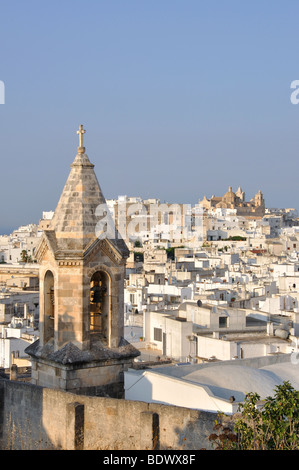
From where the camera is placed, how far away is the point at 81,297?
9438 millimetres

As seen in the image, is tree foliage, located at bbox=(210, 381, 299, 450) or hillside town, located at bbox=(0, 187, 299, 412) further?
hillside town, located at bbox=(0, 187, 299, 412)

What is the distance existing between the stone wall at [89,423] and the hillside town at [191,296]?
1062mm

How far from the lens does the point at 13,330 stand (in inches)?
1003

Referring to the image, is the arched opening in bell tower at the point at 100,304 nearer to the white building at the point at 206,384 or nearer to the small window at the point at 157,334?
the white building at the point at 206,384

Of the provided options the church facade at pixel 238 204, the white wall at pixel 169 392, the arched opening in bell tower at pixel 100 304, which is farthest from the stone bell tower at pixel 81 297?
the church facade at pixel 238 204

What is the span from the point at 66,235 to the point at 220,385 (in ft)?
9.59

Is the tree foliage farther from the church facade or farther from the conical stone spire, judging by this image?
the church facade

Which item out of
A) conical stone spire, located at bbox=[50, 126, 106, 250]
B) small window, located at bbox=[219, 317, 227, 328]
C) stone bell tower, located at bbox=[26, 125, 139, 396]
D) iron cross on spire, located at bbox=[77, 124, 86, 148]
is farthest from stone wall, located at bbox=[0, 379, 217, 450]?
small window, located at bbox=[219, 317, 227, 328]

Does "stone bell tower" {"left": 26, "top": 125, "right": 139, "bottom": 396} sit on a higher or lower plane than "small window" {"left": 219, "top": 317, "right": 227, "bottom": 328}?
higher

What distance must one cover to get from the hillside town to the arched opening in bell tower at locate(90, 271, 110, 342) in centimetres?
69

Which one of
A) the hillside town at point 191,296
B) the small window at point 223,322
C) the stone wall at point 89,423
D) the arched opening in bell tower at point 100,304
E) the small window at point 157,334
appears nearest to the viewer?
the stone wall at point 89,423

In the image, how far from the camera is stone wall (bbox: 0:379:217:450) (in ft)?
26.6

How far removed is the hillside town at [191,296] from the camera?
18875mm

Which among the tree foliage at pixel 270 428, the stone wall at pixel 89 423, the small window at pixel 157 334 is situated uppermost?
the tree foliage at pixel 270 428
